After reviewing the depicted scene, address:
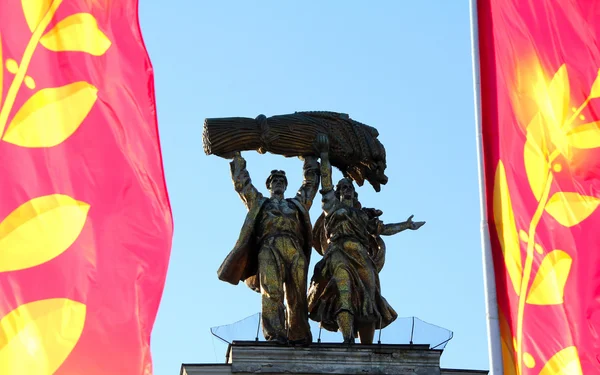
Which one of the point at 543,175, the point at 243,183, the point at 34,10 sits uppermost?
the point at 243,183

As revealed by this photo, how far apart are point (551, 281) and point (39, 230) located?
20.3 ft

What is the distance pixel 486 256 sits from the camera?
70.6 feet

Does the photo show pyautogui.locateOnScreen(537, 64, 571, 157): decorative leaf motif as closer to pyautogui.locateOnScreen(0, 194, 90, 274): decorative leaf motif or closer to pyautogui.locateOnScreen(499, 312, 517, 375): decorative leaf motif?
pyautogui.locateOnScreen(499, 312, 517, 375): decorative leaf motif

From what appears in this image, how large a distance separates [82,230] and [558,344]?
5.77 metres

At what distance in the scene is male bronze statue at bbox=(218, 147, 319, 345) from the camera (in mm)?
26422

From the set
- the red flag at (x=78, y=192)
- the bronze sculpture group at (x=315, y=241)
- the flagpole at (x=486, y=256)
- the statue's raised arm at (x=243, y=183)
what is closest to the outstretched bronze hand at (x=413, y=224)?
the bronze sculpture group at (x=315, y=241)

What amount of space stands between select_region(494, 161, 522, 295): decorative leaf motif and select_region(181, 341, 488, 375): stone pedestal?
4256 mm

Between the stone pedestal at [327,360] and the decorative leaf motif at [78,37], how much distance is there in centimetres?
621

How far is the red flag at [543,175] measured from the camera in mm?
20172

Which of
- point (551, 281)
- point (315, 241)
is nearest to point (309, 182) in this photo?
point (315, 241)

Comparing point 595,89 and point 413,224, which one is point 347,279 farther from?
point 595,89

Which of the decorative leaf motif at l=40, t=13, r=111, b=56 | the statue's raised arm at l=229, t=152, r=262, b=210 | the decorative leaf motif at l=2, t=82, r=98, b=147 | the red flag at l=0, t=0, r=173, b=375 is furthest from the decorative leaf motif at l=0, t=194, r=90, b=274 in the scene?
the statue's raised arm at l=229, t=152, r=262, b=210

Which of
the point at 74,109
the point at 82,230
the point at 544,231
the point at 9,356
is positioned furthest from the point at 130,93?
the point at 544,231

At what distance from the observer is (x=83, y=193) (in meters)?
19.7
